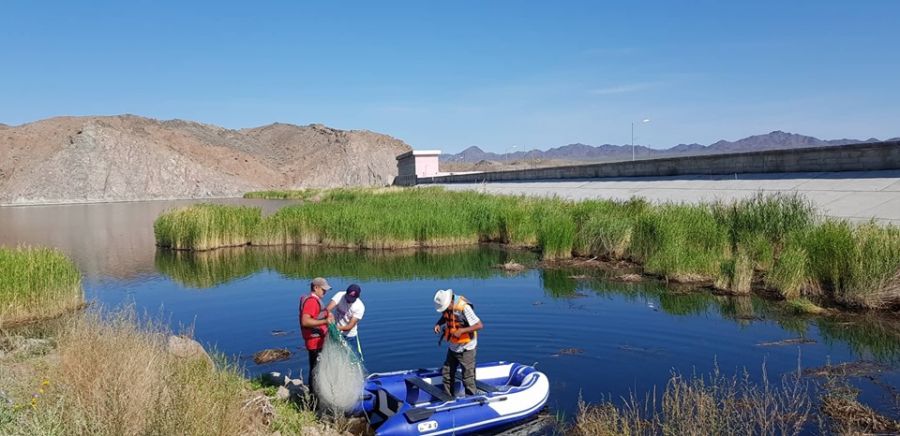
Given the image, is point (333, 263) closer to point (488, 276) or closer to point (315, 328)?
point (488, 276)

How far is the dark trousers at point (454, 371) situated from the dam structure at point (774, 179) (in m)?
12.6

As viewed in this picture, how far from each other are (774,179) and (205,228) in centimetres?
2238

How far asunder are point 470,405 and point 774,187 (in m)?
19.5

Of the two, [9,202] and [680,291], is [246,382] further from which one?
[9,202]

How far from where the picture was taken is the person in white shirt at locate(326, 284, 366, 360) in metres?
9.06

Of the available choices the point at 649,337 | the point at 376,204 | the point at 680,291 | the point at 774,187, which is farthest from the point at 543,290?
the point at 376,204

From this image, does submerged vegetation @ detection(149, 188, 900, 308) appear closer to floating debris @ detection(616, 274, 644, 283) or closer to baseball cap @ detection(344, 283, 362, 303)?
floating debris @ detection(616, 274, 644, 283)

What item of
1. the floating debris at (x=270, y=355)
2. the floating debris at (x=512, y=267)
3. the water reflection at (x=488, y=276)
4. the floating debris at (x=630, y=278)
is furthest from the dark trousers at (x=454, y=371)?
the floating debris at (x=512, y=267)

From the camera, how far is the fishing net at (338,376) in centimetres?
838

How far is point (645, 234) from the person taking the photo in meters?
20.4

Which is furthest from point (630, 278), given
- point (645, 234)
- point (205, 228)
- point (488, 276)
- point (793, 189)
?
point (205, 228)

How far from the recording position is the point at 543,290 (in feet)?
57.7

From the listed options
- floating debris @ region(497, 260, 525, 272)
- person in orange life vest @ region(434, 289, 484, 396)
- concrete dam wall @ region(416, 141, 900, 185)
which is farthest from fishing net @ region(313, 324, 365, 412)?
concrete dam wall @ region(416, 141, 900, 185)

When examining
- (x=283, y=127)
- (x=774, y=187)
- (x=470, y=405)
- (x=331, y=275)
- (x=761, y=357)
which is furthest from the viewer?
(x=283, y=127)
